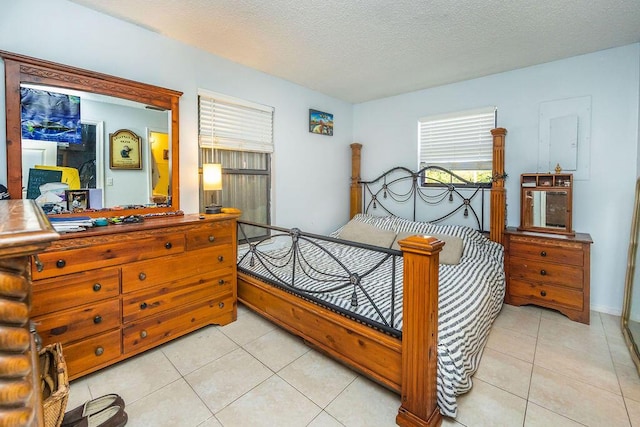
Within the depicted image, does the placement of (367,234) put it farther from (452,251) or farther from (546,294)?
(546,294)

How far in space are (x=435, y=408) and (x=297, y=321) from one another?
1052 millimetres

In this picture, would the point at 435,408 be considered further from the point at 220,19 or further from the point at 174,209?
the point at 220,19

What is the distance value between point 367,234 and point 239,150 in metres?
1.68

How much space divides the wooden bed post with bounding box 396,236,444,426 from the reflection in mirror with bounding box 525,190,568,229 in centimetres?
211

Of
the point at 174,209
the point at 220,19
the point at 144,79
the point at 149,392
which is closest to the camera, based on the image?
the point at 149,392

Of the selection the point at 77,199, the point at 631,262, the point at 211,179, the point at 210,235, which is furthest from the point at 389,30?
the point at 631,262

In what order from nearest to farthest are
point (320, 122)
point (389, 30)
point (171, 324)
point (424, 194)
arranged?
1. point (171, 324)
2. point (389, 30)
3. point (424, 194)
4. point (320, 122)

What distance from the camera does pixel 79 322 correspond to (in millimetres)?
1773

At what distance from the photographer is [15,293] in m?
0.52

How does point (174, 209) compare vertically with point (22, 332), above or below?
above

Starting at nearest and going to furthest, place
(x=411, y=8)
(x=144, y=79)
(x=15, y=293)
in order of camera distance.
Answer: (x=15, y=293) < (x=411, y=8) < (x=144, y=79)

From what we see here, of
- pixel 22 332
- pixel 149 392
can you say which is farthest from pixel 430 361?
pixel 149 392

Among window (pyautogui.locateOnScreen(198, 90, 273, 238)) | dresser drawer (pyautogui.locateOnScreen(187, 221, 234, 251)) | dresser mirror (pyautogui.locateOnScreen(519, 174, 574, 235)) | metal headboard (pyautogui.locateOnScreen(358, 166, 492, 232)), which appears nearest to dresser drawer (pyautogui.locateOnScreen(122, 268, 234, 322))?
dresser drawer (pyautogui.locateOnScreen(187, 221, 234, 251))

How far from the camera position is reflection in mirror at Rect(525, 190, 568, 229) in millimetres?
2787
